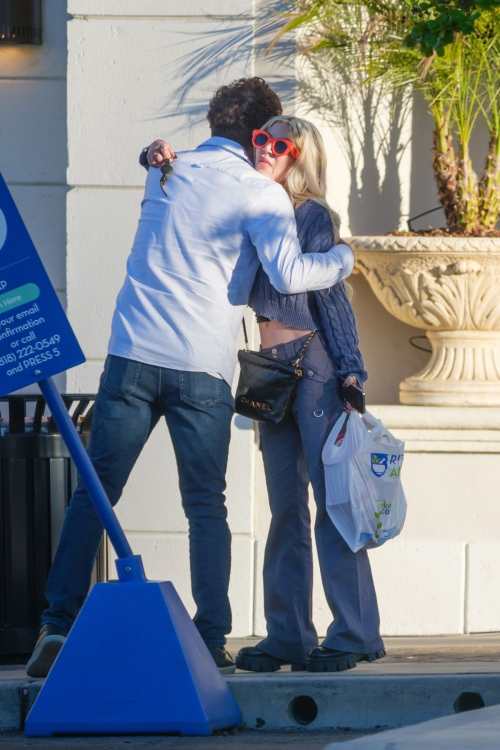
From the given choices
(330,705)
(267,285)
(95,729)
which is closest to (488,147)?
(267,285)

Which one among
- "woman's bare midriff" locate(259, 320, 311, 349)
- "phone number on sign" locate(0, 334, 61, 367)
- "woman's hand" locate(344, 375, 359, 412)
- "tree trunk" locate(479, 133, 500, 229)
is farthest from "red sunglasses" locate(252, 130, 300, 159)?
"tree trunk" locate(479, 133, 500, 229)

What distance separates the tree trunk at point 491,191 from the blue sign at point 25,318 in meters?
2.61

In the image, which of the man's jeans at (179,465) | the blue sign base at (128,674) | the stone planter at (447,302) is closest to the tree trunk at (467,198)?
the stone planter at (447,302)

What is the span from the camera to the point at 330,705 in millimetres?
3484

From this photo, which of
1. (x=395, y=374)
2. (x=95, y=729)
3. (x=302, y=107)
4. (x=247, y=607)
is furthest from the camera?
(x=395, y=374)

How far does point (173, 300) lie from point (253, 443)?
145 cm

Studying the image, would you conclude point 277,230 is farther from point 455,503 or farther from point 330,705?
point 455,503

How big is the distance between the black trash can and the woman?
2.71ft

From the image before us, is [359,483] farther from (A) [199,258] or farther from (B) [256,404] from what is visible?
(A) [199,258]

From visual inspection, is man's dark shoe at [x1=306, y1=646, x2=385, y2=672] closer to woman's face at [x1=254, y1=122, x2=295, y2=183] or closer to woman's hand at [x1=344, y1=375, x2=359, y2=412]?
woman's hand at [x1=344, y1=375, x2=359, y2=412]

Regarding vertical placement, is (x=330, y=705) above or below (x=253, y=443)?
below

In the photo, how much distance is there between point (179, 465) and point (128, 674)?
0.75 m

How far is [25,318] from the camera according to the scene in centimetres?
335

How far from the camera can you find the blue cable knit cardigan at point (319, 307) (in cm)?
370
